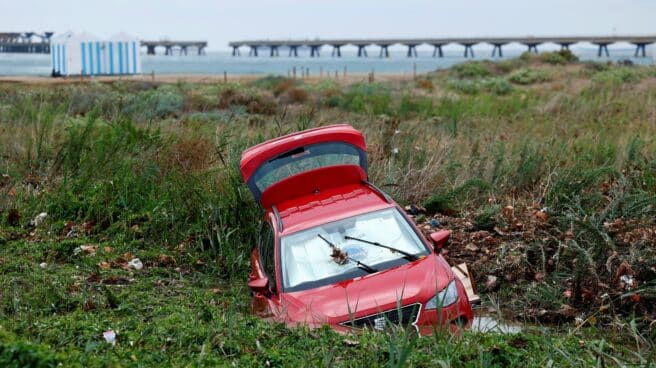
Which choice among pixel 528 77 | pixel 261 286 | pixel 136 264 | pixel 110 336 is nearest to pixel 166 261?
pixel 136 264

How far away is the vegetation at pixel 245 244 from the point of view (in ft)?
16.5

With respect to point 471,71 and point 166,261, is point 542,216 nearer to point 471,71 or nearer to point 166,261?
point 166,261

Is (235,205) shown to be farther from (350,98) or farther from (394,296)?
(350,98)

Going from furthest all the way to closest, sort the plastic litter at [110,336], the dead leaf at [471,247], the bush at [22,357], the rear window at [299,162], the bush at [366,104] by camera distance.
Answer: the bush at [366,104] < the dead leaf at [471,247] < the rear window at [299,162] < the plastic litter at [110,336] < the bush at [22,357]

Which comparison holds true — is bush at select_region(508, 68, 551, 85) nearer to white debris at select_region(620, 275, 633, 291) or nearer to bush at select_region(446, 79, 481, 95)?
bush at select_region(446, 79, 481, 95)

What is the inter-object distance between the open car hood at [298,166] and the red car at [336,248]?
1cm

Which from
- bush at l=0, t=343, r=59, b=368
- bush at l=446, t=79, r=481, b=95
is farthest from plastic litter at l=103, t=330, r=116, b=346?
bush at l=446, t=79, r=481, b=95

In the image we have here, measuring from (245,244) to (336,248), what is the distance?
2859 mm

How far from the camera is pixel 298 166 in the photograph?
865cm

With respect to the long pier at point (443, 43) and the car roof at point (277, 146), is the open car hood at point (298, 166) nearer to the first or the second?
the car roof at point (277, 146)

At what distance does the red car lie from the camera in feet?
21.0

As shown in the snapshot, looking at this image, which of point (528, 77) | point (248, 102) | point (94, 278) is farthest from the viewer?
point (528, 77)

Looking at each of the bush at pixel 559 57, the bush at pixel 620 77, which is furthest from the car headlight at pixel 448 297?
the bush at pixel 559 57

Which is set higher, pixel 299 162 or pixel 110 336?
pixel 299 162
